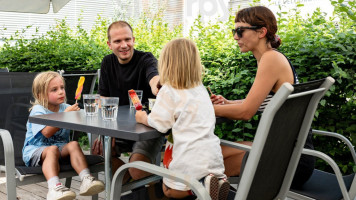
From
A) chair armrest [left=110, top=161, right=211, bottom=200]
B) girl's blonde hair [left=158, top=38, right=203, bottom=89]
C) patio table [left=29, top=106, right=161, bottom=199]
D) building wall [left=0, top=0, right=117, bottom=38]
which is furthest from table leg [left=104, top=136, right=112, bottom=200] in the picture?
building wall [left=0, top=0, right=117, bottom=38]

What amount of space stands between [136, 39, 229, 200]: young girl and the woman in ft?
0.95

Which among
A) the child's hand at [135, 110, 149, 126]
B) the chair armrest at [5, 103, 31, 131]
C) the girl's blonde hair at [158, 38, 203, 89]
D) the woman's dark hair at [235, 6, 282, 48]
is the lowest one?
the chair armrest at [5, 103, 31, 131]

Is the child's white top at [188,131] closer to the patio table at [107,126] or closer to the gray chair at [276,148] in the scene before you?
the patio table at [107,126]

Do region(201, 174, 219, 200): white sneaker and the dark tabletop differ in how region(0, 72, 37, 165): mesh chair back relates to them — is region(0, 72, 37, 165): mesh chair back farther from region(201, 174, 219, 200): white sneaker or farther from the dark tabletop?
region(201, 174, 219, 200): white sneaker

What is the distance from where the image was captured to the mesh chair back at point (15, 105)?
280cm

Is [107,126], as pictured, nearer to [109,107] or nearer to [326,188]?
[109,107]

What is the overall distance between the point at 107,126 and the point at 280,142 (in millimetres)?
808

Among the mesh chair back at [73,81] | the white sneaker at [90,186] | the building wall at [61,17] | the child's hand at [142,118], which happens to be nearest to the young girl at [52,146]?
the white sneaker at [90,186]

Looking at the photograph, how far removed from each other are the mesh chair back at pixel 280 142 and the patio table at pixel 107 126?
0.54 metres

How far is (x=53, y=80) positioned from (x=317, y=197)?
186 centimetres

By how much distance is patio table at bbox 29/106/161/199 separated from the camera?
179 centimetres

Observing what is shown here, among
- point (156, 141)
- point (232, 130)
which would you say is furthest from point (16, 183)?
point (232, 130)

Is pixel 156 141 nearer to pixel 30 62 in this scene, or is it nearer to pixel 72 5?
pixel 30 62

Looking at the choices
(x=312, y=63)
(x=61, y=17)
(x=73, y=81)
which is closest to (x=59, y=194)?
(x=73, y=81)
